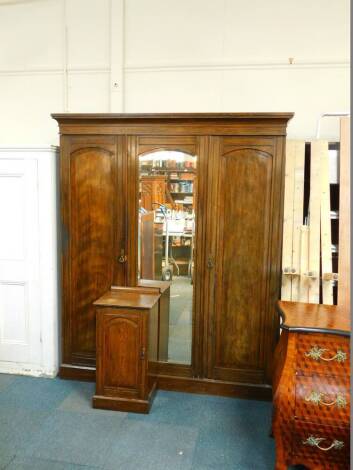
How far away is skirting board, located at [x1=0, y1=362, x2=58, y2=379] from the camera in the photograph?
127 inches

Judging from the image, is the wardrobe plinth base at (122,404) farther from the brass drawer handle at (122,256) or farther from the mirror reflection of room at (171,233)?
the brass drawer handle at (122,256)

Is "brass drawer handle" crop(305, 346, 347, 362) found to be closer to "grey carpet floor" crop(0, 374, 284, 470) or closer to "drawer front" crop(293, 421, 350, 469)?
"drawer front" crop(293, 421, 350, 469)

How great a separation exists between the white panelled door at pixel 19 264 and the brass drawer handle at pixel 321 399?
7.07 feet

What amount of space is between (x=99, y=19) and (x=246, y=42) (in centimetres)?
131

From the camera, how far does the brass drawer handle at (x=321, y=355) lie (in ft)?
6.63

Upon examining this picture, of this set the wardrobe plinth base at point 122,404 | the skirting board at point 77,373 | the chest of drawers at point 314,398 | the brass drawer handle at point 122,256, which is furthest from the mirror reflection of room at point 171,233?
the chest of drawers at point 314,398

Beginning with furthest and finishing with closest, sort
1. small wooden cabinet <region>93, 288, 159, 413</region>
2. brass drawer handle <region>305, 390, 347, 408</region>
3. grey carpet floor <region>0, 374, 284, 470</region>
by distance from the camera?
small wooden cabinet <region>93, 288, 159, 413</region>
grey carpet floor <region>0, 374, 284, 470</region>
brass drawer handle <region>305, 390, 347, 408</region>

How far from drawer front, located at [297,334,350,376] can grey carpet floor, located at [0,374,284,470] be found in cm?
67

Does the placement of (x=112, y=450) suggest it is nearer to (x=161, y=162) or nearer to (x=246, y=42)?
(x=161, y=162)

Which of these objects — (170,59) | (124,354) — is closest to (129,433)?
(124,354)

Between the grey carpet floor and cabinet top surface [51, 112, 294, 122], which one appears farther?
cabinet top surface [51, 112, 294, 122]

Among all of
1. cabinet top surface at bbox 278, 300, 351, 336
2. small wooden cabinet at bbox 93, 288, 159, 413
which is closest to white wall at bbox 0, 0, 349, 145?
cabinet top surface at bbox 278, 300, 351, 336

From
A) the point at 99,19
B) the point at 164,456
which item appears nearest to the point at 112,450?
the point at 164,456

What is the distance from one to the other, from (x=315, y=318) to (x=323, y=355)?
0.70ft
